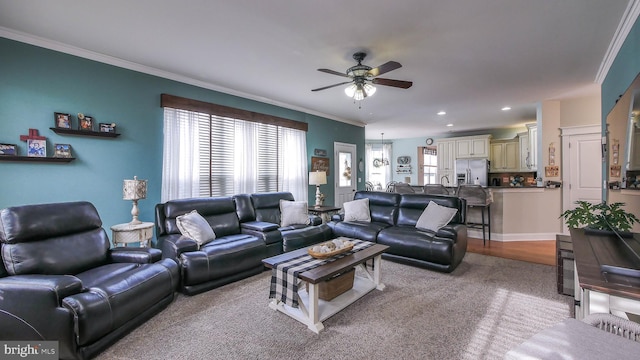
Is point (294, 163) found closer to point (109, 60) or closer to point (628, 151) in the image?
point (109, 60)

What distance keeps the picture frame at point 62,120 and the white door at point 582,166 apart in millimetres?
7505

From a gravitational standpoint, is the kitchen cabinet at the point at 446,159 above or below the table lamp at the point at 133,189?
above

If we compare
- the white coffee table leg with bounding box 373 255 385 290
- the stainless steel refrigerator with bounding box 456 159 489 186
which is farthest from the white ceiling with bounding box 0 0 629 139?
the stainless steel refrigerator with bounding box 456 159 489 186

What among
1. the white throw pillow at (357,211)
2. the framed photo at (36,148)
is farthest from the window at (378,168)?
the framed photo at (36,148)

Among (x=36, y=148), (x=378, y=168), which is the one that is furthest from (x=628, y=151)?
(x=378, y=168)

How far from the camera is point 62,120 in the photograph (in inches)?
116

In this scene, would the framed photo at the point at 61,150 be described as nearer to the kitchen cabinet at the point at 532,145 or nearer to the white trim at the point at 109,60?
the white trim at the point at 109,60

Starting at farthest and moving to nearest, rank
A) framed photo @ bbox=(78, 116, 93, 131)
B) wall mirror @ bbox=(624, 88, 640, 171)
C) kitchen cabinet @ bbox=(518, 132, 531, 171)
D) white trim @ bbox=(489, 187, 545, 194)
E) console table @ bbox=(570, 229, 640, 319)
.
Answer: kitchen cabinet @ bbox=(518, 132, 531, 171)
white trim @ bbox=(489, 187, 545, 194)
framed photo @ bbox=(78, 116, 93, 131)
wall mirror @ bbox=(624, 88, 640, 171)
console table @ bbox=(570, 229, 640, 319)

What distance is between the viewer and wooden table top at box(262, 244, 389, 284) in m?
2.21

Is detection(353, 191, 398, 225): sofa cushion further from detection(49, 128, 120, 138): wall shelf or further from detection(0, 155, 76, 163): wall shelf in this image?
detection(0, 155, 76, 163): wall shelf

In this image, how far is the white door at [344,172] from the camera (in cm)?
674

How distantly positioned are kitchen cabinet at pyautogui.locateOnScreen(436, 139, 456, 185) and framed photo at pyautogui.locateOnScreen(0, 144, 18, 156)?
9251 mm

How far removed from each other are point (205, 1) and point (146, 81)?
6.60 feet

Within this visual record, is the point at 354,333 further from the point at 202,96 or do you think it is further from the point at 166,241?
the point at 202,96
